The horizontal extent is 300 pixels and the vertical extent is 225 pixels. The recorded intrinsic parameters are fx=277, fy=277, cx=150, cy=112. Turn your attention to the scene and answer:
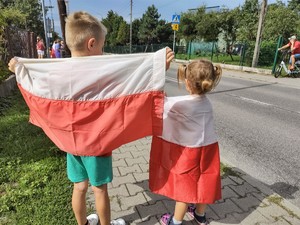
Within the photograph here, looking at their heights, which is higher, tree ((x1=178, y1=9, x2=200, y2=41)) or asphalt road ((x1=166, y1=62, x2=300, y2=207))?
tree ((x1=178, y1=9, x2=200, y2=41))

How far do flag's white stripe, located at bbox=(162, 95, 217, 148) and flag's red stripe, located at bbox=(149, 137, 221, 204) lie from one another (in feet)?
0.21

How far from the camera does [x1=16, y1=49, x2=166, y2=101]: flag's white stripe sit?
188 centimetres

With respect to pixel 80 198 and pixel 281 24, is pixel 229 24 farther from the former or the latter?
pixel 80 198

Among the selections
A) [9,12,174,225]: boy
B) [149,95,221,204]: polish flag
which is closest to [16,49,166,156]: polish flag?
[9,12,174,225]: boy

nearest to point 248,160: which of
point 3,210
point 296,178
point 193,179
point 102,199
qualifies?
point 296,178

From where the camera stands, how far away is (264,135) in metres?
5.33

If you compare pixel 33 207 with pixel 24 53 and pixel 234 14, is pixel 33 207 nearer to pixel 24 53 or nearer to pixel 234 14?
pixel 24 53

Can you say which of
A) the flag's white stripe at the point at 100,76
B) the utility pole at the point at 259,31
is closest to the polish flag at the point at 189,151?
the flag's white stripe at the point at 100,76

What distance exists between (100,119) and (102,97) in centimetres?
16

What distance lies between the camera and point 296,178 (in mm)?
3666

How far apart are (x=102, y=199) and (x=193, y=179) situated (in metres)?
0.74

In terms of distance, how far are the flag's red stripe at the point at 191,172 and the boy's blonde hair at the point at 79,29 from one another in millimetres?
999

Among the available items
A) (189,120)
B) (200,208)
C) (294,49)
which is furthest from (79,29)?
(294,49)

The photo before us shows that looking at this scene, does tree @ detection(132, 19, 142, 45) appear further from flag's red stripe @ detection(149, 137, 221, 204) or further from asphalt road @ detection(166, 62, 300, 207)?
flag's red stripe @ detection(149, 137, 221, 204)
